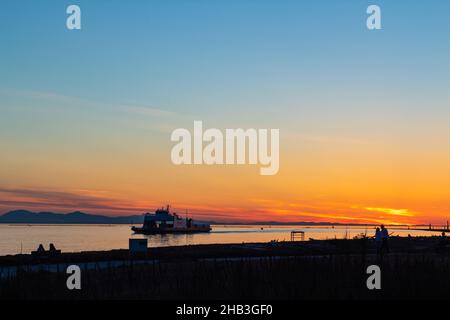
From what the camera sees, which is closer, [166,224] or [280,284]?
[280,284]

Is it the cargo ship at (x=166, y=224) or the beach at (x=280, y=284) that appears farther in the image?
the cargo ship at (x=166, y=224)

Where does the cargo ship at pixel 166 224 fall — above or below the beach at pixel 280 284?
below

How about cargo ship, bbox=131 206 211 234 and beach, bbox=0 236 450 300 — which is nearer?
beach, bbox=0 236 450 300

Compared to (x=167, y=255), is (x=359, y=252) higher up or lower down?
higher up

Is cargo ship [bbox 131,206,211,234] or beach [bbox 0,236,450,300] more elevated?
beach [bbox 0,236,450,300]

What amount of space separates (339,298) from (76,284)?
7.45 m
